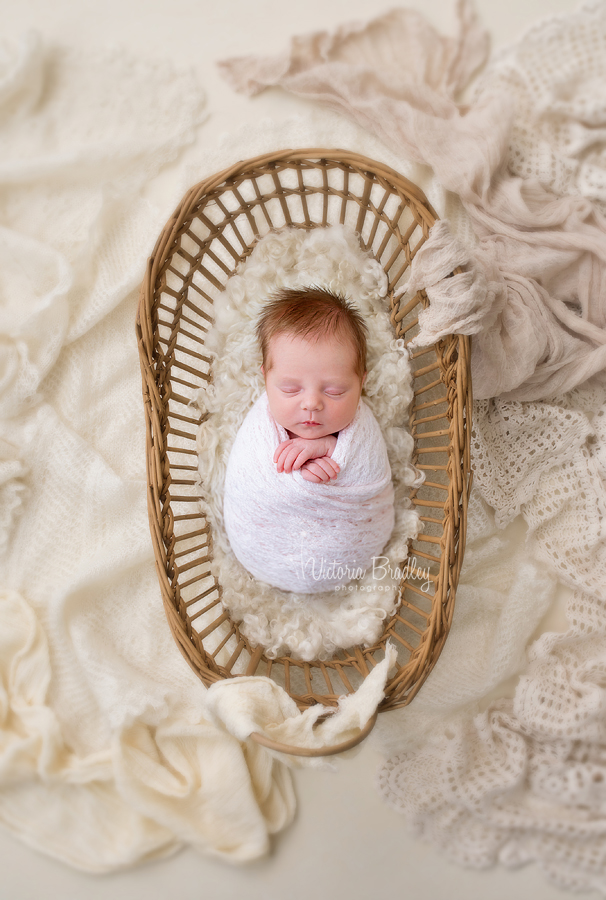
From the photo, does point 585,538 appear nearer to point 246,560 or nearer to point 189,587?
point 246,560

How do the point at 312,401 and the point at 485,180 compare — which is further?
the point at 485,180

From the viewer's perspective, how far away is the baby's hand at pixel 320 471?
1346mm

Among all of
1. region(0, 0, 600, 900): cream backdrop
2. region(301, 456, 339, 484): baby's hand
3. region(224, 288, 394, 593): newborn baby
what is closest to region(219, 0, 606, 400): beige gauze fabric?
region(0, 0, 600, 900): cream backdrop

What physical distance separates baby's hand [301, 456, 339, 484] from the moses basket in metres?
0.23

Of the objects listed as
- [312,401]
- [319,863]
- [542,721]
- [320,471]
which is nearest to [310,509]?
[320,471]

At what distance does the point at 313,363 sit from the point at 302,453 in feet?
0.60

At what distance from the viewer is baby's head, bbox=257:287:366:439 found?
133 centimetres

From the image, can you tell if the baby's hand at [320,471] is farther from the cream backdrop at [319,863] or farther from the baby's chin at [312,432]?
the cream backdrop at [319,863]

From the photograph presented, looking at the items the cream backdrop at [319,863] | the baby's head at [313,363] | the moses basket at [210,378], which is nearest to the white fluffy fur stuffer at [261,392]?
the moses basket at [210,378]

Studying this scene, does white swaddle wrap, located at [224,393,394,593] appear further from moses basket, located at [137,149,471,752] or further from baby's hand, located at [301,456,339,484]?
moses basket, located at [137,149,471,752]

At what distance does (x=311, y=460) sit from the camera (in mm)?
1393

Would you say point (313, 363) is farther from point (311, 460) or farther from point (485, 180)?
point (485, 180)

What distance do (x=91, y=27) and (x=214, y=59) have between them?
33 centimetres

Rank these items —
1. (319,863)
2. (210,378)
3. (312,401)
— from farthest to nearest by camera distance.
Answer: (210,378) → (319,863) → (312,401)
